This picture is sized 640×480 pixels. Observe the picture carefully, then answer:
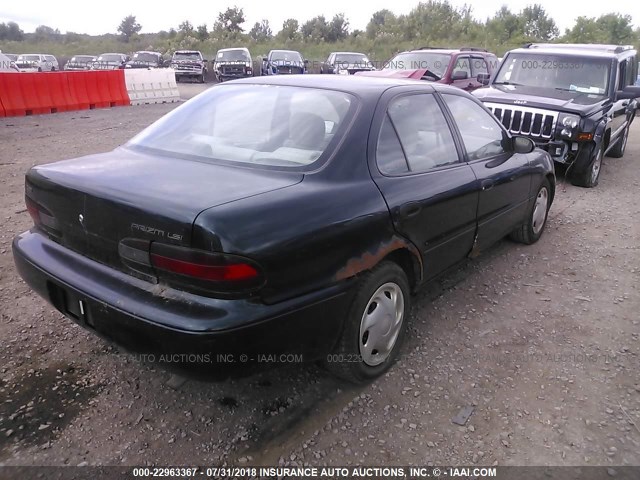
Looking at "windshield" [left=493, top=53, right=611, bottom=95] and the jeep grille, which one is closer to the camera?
the jeep grille

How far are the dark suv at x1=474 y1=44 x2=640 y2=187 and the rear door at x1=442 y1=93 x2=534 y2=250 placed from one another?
3.11 meters

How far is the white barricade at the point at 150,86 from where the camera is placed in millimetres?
16094

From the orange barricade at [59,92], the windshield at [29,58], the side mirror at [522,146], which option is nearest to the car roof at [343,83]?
the side mirror at [522,146]

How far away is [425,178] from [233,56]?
2334cm

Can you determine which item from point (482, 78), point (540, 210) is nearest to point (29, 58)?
point (482, 78)

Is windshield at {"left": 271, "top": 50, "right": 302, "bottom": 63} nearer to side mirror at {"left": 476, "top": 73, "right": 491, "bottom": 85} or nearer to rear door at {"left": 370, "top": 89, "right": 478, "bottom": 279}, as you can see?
side mirror at {"left": 476, "top": 73, "right": 491, "bottom": 85}

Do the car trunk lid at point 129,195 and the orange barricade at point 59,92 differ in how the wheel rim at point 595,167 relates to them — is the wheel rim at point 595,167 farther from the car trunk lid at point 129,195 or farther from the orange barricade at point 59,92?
the orange barricade at point 59,92

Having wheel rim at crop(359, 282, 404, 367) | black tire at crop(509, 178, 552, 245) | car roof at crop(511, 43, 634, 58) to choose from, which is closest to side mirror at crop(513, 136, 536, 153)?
black tire at crop(509, 178, 552, 245)

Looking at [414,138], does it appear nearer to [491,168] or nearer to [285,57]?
[491,168]

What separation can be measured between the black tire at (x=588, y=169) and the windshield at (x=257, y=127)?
219 inches

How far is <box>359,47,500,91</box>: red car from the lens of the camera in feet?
35.8

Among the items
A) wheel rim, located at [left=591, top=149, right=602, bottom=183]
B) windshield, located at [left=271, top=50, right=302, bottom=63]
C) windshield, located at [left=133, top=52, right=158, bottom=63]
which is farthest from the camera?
windshield, located at [left=133, top=52, right=158, bottom=63]

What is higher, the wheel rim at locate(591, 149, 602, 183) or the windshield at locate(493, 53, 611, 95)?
the windshield at locate(493, 53, 611, 95)

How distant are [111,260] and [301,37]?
5390 centimetres
